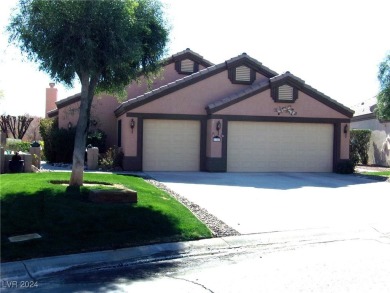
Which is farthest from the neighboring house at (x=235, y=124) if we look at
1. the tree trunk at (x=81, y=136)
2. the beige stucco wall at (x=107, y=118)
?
the tree trunk at (x=81, y=136)

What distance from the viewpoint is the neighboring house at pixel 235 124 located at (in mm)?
19984

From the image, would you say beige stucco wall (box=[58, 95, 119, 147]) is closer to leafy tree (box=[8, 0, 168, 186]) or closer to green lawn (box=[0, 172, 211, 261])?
leafy tree (box=[8, 0, 168, 186])

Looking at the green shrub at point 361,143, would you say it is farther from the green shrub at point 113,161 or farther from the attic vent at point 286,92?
the green shrub at point 113,161

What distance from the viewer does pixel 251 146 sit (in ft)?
68.5

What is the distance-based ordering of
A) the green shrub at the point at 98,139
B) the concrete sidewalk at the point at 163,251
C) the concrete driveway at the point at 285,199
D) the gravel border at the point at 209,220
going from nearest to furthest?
1. the concrete sidewalk at the point at 163,251
2. the gravel border at the point at 209,220
3. the concrete driveway at the point at 285,199
4. the green shrub at the point at 98,139

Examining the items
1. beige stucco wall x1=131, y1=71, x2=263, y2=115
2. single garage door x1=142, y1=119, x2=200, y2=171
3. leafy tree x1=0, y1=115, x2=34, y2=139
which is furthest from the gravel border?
leafy tree x1=0, y1=115, x2=34, y2=139

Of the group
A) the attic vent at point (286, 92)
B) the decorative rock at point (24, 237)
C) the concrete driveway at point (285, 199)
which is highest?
the attic vent at point (286, 92)

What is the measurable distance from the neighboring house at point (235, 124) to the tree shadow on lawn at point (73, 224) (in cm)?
947

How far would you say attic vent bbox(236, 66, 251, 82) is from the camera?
21.9 metres

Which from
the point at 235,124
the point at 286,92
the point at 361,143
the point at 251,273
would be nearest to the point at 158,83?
the point at 235,124

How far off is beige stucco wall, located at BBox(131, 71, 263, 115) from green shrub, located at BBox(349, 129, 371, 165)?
921cm

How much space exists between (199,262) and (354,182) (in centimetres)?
1174

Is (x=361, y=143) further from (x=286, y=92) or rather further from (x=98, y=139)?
(x=98, y=139)

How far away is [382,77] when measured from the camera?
824 inches
